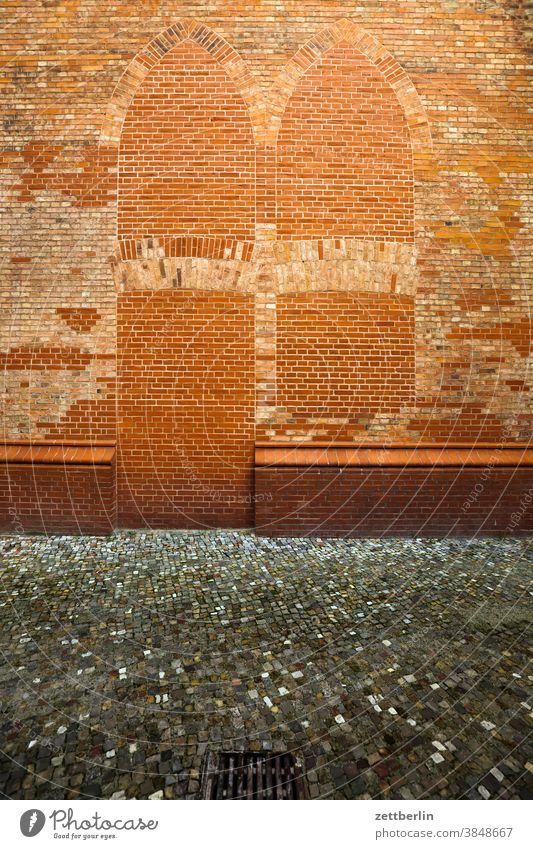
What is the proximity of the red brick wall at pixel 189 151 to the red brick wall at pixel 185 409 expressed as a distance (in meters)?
1.00

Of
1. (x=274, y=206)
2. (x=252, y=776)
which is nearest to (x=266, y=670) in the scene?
(x=252, y=776)

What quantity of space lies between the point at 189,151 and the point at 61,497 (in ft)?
15.7

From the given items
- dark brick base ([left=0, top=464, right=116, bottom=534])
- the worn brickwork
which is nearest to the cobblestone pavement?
dark brick base ([left=0, top=464, right=116, bottom=534])

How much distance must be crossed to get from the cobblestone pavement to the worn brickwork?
158 cm

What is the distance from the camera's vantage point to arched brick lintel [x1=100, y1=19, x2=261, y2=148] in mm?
5484

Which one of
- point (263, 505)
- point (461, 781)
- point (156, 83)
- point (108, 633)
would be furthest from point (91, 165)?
point (461, 781)

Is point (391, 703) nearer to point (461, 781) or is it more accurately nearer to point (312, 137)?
point (461, 781)

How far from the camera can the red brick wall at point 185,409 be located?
18.5 feet

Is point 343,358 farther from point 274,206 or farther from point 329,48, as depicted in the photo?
point 329,48

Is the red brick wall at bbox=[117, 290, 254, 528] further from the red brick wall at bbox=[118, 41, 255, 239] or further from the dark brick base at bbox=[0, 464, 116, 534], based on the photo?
the red brick wall at bbox=[118, 41, 255, 239]

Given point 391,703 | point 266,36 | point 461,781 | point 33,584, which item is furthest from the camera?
point 266,36

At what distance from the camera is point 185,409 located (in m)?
5.70

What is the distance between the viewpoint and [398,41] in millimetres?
5496

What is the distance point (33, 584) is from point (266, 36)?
7068 mm
